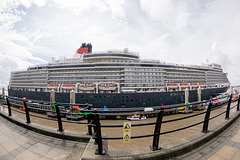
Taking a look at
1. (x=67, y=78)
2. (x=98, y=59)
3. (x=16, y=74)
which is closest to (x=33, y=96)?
(x=67, y=78)

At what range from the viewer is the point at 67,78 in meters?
26.6

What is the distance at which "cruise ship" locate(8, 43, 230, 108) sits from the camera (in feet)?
56.0

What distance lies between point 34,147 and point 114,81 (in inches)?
857

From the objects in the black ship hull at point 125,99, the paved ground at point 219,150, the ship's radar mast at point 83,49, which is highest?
the ship's radar mast at point 83,49

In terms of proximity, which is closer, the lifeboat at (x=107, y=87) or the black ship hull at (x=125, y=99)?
the black ship hull at (x=125, y=99)

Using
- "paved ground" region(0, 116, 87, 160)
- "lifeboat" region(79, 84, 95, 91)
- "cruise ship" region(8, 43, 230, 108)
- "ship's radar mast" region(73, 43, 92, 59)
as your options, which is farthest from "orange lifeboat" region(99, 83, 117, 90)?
"ship's radar mast" region(73, 43, 92, 59)

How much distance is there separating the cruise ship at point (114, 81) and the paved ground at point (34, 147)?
14107mm

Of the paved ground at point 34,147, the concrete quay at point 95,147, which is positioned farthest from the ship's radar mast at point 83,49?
the concrete quay at point 95,147

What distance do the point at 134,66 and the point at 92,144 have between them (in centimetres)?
2331

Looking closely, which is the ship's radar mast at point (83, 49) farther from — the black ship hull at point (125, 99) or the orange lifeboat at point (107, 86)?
the black ship hull at point (125, 99)

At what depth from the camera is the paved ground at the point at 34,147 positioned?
181cm

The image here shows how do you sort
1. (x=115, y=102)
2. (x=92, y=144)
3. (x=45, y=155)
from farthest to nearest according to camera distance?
1. (x=115, y=102)
2. (x=92, y=144)
3. (x=45, y=155)

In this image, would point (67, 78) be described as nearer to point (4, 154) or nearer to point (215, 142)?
point (4, 154)

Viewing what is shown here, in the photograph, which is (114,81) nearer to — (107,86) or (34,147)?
(107,86)
